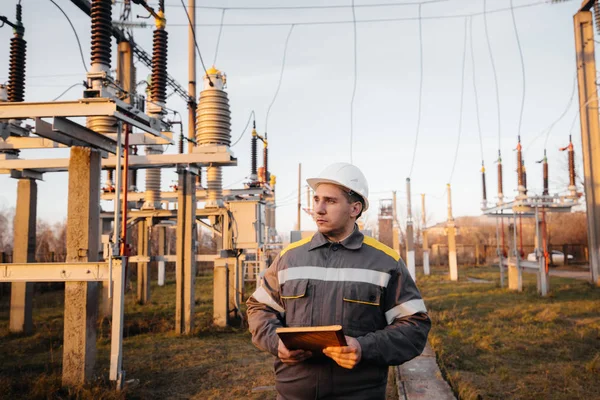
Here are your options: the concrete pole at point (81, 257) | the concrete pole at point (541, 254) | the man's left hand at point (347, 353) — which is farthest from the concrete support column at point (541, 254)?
the man's left hand at point (347, 353)

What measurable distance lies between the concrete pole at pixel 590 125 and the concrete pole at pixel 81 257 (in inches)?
626

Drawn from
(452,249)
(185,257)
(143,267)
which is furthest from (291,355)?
(452,249)

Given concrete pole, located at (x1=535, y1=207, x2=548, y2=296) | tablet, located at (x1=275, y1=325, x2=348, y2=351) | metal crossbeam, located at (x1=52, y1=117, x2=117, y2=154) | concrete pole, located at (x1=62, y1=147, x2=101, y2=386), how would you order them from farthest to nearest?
concrete pole, located at (x1=535, y1=207, x2=548, y2=296)
concrete pole, located at (x1=62, y1=147, x2=101, y2=386)
metal crossbeam, located at (x1=52, y1=117, x2=117, y2=154)
tablet, located at (x1=275, y1=325, x2=348, y2=351)

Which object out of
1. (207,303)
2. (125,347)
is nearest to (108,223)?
(207,303)

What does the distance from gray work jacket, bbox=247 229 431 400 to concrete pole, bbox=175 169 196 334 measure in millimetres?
6901

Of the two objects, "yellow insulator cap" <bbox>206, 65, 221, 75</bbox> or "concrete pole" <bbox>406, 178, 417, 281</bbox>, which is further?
"concrete pole" <bbox>406, 178, 417, 281</bbox>

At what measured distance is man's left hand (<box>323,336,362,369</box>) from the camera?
2248 mm

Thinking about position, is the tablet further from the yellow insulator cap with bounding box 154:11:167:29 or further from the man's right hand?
the yellow insulator cap with bounding box 154:11:167:29

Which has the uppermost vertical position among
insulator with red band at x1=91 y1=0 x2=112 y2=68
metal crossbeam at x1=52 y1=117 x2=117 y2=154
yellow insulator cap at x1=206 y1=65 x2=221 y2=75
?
yellow insulator cap at x1=206 y1=65 x2=221 y2=75

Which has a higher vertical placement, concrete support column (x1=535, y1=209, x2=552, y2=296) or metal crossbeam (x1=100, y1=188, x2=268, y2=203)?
metal crossbeam (x1=100, y1=188, x2=268, y2=203)

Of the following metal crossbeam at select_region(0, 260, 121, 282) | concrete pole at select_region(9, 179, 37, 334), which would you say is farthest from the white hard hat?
concrete pole at select_region(9, 179, 37, 334)

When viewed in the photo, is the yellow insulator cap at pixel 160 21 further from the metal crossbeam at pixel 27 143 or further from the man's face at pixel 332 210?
the man's face at pixel 332 210

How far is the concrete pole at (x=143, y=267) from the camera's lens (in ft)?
49.0

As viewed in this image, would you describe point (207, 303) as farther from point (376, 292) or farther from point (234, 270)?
point (376, 292)
